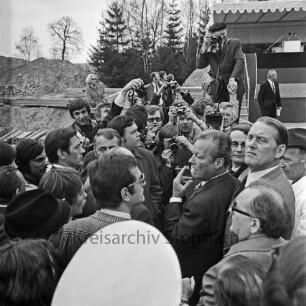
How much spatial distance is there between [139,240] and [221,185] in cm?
110

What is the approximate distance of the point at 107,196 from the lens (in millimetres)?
1985

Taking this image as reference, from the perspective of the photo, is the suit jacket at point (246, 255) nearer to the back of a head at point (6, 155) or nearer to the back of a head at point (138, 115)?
the back of a head at point (6, 155)

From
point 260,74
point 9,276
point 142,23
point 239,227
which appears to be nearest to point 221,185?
point 239,227

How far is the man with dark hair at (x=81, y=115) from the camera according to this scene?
4312 mm

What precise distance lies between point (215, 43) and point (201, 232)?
3273 millimetres

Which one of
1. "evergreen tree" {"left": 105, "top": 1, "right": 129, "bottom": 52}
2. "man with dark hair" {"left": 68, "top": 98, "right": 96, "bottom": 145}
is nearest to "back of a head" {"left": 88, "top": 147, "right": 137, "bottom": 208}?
"man with dark hair" {"left": 68, "top": 98, "right": 96, "bottom": 145}

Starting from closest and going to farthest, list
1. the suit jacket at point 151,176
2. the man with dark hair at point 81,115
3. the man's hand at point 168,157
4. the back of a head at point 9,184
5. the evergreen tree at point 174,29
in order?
the back of a head at point 9,184
the suit jacket at point 151,176
the man's hand at point 168,157
the man with dark hair at point 81,115
the evergreen tree at point 174,29

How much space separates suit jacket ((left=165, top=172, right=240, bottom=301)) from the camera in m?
2.29

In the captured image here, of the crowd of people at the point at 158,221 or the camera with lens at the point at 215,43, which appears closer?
the crowd of people at the point at 158,221

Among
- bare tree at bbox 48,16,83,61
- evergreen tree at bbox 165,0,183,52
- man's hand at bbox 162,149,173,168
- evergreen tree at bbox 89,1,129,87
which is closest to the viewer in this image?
man's hand at bbox 162,149,173,168

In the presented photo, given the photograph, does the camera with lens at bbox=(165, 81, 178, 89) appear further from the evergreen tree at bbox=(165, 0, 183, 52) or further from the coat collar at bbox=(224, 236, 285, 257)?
the evergreen tree at bbox=(165, 0, 183, 52)

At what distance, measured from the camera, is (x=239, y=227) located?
6.11 ft

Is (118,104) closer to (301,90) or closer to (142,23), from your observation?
(301,90)

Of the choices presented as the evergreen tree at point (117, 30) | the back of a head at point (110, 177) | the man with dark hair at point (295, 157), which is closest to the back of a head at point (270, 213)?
the back of a head at point (110, 177)
